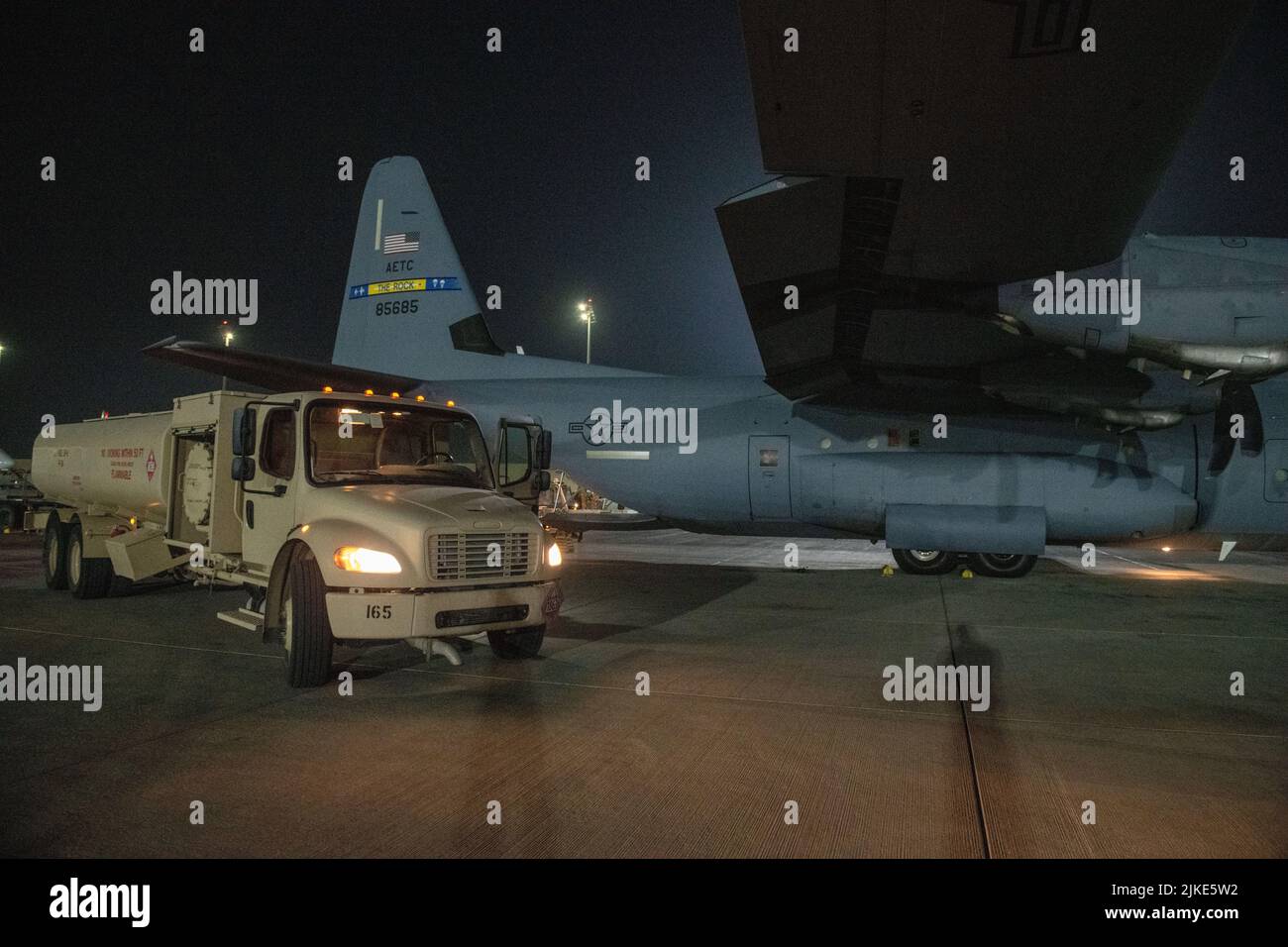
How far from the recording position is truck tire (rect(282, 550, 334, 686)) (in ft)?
19.2

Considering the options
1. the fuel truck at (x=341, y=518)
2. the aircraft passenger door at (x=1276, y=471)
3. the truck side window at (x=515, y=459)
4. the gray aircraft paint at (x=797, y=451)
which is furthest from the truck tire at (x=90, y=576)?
the aircraft passenger door at (x=1276, y=471)

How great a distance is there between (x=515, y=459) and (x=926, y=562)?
9.34m

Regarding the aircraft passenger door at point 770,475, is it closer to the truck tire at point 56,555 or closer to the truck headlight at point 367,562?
the truck headlight at point 367,562

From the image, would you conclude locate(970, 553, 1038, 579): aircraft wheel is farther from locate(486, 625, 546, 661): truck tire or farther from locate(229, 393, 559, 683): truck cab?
locate(229, 393, 559, 683): truck cab

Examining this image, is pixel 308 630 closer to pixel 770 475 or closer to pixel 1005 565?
pixel 770 475

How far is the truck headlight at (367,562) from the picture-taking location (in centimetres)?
565

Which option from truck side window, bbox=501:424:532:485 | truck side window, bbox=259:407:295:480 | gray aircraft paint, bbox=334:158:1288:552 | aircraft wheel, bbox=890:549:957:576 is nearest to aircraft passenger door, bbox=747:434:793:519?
gray aircraft paint, bbox=334:158:1288:552

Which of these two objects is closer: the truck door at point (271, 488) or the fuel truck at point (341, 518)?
the fuel truck at point (341, 518)

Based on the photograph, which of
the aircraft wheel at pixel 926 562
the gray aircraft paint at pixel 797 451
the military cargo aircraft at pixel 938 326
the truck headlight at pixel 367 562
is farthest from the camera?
the aircraft wheel at pixel 926 562

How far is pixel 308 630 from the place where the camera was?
5840mm

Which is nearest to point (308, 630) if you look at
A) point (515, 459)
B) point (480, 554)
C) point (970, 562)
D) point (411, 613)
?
point (411, 613)

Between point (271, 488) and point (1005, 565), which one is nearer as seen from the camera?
point (271, 488)

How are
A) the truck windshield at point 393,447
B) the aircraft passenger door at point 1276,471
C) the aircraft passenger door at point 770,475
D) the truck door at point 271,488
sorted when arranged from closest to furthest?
the truck door at point 271,488 < the truck windshield at point 393,447 < the aircraft passenger door at point 1276,471 < the aircraft passenger door at point 770,475

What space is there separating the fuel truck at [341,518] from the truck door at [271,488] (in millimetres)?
17
